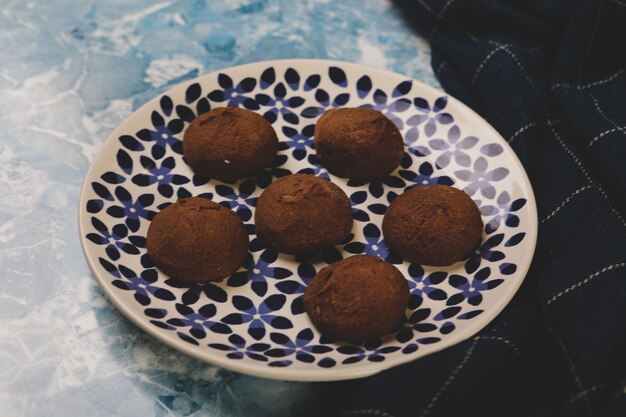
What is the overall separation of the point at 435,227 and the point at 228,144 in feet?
1.23

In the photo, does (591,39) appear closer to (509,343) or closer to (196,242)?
(509,343)

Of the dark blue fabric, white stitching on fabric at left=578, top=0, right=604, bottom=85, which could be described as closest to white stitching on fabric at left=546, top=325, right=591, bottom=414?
the dark blue fabric

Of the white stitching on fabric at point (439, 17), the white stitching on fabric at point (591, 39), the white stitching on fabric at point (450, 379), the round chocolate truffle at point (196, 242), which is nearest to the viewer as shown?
the white stitching on fabric at point (450, 379)

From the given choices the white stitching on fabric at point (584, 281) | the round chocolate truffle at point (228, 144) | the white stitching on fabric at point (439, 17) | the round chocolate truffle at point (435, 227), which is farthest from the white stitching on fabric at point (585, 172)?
the round chocolate truffle at point (228, 144)

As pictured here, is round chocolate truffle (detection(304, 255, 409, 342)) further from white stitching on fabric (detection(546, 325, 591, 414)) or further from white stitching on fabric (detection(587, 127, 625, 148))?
white stitching on fabric (detection(587, 127, 625, 148))

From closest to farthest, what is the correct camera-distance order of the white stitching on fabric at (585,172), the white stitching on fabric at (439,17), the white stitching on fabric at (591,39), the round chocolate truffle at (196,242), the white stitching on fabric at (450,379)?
1. the white stitching on fabric at (450,379)
2. the round chocolate truffle at (196,242)
3. the white stitching on fabric at (585,172)
4. the white stitching on fabric at (591,39)
5. the white stitching on fabric at (439,17)

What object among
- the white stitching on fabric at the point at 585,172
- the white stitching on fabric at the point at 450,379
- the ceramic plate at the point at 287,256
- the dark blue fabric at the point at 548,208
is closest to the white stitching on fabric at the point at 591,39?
the dark blue fabric at the point at 548,208

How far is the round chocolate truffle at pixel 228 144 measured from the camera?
1164 mm

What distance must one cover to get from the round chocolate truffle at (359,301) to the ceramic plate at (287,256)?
0.09ft

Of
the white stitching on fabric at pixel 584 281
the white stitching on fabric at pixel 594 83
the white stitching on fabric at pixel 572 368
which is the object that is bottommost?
the white stitching on fabric at pixel 572 368

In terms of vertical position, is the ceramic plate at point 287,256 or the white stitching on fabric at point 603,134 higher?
the white stitching on fabric at point 603,134

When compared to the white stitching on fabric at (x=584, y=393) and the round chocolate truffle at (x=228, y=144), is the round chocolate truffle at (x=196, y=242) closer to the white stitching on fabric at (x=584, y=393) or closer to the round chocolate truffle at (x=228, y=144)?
the round chocolate truffle at (x=228, y=144)

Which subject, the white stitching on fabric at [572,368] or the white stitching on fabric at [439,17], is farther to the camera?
the white stitching on fabric at [439,17]

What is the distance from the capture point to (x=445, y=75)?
1.43 meters
